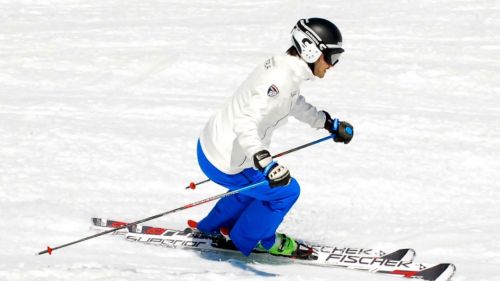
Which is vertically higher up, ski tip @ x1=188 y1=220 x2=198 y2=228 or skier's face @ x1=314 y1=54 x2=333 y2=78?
skier's face @ x1=314 y1=54 x2=333 y2=78

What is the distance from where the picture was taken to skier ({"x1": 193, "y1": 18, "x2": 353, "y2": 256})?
4.45 m

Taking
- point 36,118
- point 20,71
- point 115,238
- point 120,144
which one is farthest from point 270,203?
point 20,71

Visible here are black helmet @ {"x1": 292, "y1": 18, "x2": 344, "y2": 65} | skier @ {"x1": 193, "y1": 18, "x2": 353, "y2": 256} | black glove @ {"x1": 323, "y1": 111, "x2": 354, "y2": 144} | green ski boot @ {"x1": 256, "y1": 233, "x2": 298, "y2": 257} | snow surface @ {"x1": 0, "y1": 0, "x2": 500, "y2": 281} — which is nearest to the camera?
skier @ {"x1": 193, "y1": 18, "x2": 353, "y2": 256}

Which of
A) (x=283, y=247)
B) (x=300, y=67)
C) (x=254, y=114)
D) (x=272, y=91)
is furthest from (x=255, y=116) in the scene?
(x=283, y=247)

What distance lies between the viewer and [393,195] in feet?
21.1

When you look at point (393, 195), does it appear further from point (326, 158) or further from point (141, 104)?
point (141, 104)

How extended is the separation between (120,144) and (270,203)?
293 cm

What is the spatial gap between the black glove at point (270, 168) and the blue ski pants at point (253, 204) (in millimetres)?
377

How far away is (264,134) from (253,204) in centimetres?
57

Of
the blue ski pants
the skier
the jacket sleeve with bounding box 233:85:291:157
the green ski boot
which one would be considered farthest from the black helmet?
the green ski boot

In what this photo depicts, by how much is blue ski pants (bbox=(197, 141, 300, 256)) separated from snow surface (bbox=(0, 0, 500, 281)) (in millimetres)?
193

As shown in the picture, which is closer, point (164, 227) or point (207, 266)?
point (207, 266)

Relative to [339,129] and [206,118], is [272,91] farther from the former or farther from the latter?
[206,118]

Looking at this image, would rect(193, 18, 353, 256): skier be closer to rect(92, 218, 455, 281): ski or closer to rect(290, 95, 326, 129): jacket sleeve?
rect(290, 95, 326, 129): jacket sleeve
